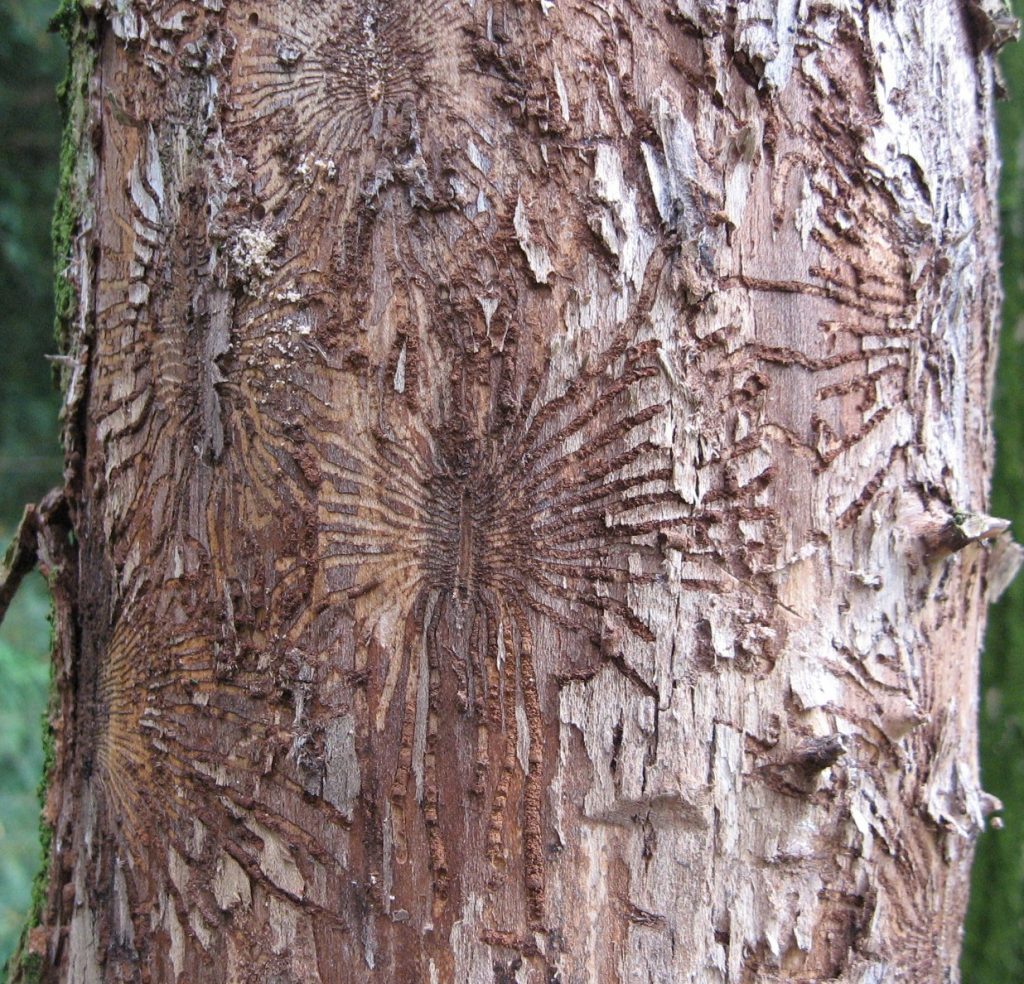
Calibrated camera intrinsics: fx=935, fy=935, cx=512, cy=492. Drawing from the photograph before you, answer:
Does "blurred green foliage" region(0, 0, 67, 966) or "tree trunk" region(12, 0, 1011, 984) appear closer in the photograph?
"tree trunk" region(12, 0, 1011, 984)

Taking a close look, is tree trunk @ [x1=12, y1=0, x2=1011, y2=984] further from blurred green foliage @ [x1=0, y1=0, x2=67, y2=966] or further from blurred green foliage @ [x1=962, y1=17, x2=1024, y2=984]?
blurred green foliage @ [x1=0, y1=0, x2=67, y2=966]

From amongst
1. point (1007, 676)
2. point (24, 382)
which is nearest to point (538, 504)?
point (1007, 676)

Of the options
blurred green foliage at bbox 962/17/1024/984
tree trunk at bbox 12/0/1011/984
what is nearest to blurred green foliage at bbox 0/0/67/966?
tree trunk at bbox 12/0/1011/984

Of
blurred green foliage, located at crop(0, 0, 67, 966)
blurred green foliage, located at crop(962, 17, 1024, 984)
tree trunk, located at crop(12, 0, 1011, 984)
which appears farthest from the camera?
blurred green foliage, located at crop(0, 0, 67, 966)

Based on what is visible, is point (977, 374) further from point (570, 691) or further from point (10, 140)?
point (10, 140)

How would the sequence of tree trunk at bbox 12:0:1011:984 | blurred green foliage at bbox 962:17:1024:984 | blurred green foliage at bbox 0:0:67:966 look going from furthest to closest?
blurred green foliage at bbox 0:0:67:966 → blurred green foliage at bbox 962:17:1024:984 → tree trunk at bbox 12:0:1011:984

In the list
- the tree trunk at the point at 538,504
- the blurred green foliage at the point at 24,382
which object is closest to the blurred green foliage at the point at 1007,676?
the tree trunk at the point at 538,504

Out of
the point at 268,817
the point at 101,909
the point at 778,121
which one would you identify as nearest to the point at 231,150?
the point at 778,121
